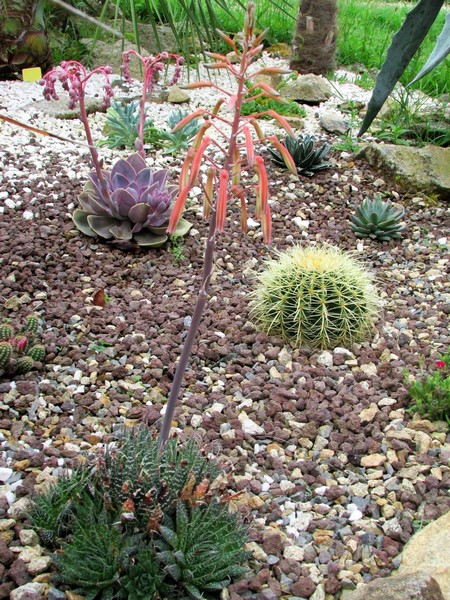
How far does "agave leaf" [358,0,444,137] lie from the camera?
2.02m

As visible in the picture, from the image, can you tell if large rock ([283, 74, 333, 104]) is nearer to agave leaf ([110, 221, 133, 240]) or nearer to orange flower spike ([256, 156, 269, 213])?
agave leaf ([110, 221, 133, 240])

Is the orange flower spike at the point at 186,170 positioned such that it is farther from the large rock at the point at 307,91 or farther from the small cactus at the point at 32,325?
the large rock at the point at 307,91

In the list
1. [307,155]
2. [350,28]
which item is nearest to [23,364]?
[307,155]

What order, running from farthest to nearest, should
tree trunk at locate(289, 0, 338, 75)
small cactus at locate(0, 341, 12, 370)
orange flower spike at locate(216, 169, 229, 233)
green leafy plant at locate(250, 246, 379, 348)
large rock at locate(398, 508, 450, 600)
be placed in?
tree trunk at locate(289, 0, 338, 75), green leafy plant at locate(250, 246, 379, 348), small cactus at locate(0, 341, 12, 370), large rock at locate(398, 508, 450, 600), orange flower spike at locate(216, 169, 229, 233)

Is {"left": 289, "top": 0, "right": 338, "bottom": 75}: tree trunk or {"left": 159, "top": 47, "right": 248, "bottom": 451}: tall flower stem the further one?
{"left": 289, "top": 0, "right": 338, "bottom": 75}: tree trunk

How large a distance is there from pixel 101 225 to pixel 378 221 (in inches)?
66.0

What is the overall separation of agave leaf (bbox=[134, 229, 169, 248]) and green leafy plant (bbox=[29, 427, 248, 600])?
1.83 metres

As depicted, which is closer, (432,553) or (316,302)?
(432,553)

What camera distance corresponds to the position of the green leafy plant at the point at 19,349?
2.48 metres

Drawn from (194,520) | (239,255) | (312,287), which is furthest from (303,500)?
(239,255)

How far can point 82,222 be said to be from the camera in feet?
12.0

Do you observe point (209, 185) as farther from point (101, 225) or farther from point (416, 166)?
point (416, 166)

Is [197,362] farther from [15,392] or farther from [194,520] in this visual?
[194,520]

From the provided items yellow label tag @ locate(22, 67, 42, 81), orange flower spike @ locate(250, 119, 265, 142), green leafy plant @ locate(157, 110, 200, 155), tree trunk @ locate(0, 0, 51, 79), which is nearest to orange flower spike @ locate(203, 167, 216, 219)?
orange flower spike @ locate(250, 119, 265, 142)
